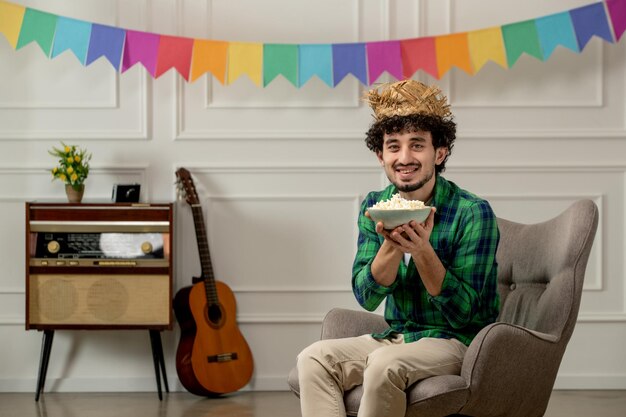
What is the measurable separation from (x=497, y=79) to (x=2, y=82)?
7.44ft

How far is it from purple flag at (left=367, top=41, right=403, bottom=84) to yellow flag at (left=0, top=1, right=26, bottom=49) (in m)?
1.53

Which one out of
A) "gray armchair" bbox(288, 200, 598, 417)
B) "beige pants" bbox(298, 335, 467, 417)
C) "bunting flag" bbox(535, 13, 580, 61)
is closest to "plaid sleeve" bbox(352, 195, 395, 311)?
"beige pants" bbox(298, 335, 467, 417)

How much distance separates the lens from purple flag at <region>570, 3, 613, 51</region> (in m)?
4.12

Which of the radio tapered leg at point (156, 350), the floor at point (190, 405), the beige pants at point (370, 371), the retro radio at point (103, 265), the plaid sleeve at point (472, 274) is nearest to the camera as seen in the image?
the beige pants at point (370, 371)

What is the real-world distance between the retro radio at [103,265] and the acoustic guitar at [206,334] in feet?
0.44

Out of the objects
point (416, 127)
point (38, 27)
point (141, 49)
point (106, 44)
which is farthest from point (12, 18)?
point (416, 127)

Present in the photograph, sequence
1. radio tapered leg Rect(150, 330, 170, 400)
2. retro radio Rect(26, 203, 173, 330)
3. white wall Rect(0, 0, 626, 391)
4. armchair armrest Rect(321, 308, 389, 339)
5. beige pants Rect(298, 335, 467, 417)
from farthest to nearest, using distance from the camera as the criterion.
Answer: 1. white wall Rect(0, 0, 626, 391)
2. radio tapered leg Rect(150, 330, 170, 400)
3. retro radio Rect(26, 203, 173, 330)
4. armchair armrest Rect(321, 308, 389, 339)
5. beige pants Rect(298, 335, 467, 417)

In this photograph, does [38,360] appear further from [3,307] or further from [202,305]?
[202,305]

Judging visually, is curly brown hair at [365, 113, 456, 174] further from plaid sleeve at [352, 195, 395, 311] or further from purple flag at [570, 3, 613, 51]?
purple flag at [570, 3, 613, 51]

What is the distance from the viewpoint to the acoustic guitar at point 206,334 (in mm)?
4062

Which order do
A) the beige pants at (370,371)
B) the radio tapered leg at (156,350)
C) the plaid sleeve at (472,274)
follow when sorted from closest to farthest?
the beige pants at (370,371), the plaid sleeve at (472,274), the radio tapered leg at (156,350)

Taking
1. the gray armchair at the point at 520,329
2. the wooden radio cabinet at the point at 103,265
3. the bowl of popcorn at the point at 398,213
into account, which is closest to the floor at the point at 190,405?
the wooden radio cabinet at the point at 103,265

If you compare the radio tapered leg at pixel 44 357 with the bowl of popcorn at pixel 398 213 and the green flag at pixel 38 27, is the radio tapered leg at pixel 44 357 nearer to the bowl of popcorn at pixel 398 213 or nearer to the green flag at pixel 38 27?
the green flag at pixel 38 27

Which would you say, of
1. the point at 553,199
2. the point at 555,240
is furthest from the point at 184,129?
the point at 555,240
